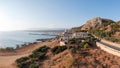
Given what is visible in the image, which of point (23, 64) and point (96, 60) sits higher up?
point (96, 60)

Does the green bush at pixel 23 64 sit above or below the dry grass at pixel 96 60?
below

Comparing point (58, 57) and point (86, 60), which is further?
point (58, 57)

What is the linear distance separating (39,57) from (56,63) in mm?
5283

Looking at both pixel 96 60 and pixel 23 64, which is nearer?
pixel 96 60

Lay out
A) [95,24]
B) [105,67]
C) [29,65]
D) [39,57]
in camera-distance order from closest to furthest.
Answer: [105,67]
[29,65]
[39,57]
[95,24]

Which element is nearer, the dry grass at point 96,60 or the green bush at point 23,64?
the dry grass at point 96,60

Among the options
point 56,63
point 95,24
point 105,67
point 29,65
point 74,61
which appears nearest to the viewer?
point 105,67

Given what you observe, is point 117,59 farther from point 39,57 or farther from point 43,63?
point 39,57

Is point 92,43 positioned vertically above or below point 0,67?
above

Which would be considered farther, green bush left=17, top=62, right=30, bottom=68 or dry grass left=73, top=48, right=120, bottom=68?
green bush left=17, top=62, right=30, bottom=68

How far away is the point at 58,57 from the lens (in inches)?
1233

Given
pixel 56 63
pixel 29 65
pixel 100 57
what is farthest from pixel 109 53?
pixel 29 65

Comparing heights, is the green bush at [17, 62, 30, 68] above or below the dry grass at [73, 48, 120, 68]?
below

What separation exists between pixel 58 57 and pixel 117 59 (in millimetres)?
9809
